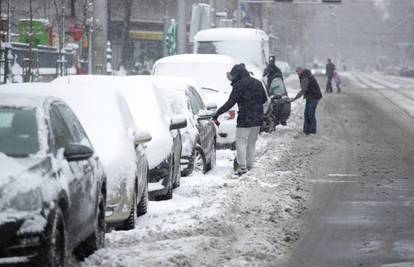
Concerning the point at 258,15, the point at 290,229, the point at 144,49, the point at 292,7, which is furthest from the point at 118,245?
the point at 292,7

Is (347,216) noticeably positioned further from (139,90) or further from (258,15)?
(258,15)

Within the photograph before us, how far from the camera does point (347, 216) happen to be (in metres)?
12.9

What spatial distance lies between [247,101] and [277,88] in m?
10.5

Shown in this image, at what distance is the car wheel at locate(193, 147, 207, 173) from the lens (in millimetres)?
17344

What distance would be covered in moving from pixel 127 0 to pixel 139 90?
96.2 ft

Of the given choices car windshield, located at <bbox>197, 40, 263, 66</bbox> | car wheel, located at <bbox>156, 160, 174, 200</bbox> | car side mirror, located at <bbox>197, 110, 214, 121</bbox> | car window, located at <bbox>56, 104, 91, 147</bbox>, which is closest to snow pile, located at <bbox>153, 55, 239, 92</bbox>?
car side mirror, located at <bbox>197, 110, 214, 121</bbox>

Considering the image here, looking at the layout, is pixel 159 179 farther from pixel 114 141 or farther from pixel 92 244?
pixel 92 244

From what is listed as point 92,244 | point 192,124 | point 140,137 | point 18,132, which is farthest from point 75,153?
point 192,124

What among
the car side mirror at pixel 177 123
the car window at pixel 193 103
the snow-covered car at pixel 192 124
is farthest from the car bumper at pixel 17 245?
the car window at pixel 193 103

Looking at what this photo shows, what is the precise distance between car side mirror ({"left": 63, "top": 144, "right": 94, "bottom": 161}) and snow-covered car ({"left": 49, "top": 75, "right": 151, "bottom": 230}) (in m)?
2.22

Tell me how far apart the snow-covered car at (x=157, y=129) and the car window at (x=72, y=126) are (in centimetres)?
386

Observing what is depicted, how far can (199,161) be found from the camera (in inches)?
692

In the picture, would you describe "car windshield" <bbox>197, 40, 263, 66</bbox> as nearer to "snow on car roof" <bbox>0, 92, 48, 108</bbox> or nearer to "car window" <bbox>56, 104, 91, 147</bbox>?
"car window" <bbox>56, 104, 91, 147</bbox>

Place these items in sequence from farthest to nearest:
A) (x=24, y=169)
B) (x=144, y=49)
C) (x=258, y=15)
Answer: (x=258, y=15)
(x=144, y=49)
(x=24, y=169)
